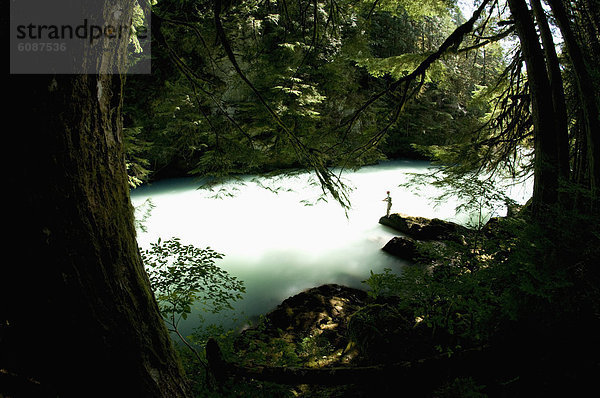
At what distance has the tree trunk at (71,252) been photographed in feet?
3.48

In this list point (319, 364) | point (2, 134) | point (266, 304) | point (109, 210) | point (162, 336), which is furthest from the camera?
point (266, 304)

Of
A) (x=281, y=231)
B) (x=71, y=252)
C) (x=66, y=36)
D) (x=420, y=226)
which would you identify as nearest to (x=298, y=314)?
(x=71, y=252)

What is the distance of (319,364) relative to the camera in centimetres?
381

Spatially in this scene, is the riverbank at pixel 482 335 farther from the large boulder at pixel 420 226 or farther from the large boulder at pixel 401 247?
the large boulder at pixel 420 226

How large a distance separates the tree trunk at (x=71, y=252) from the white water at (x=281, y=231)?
4.15 metres

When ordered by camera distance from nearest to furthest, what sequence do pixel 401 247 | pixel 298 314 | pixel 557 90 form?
pixel 557 90, pixel 298 314, pixel 401 247

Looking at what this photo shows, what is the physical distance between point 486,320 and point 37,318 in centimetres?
316

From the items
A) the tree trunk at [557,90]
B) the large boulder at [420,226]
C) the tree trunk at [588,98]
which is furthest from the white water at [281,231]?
the tree trunk at [588,98]

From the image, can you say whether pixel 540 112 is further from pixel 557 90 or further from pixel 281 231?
pixel 281 231

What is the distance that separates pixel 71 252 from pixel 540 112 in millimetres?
4379

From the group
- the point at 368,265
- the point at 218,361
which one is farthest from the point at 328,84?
the point at 218,361

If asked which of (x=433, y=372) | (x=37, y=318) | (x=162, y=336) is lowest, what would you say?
(x=433, y=372)

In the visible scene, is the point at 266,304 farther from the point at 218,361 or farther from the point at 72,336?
the point at 72,336

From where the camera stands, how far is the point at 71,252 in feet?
3.84
